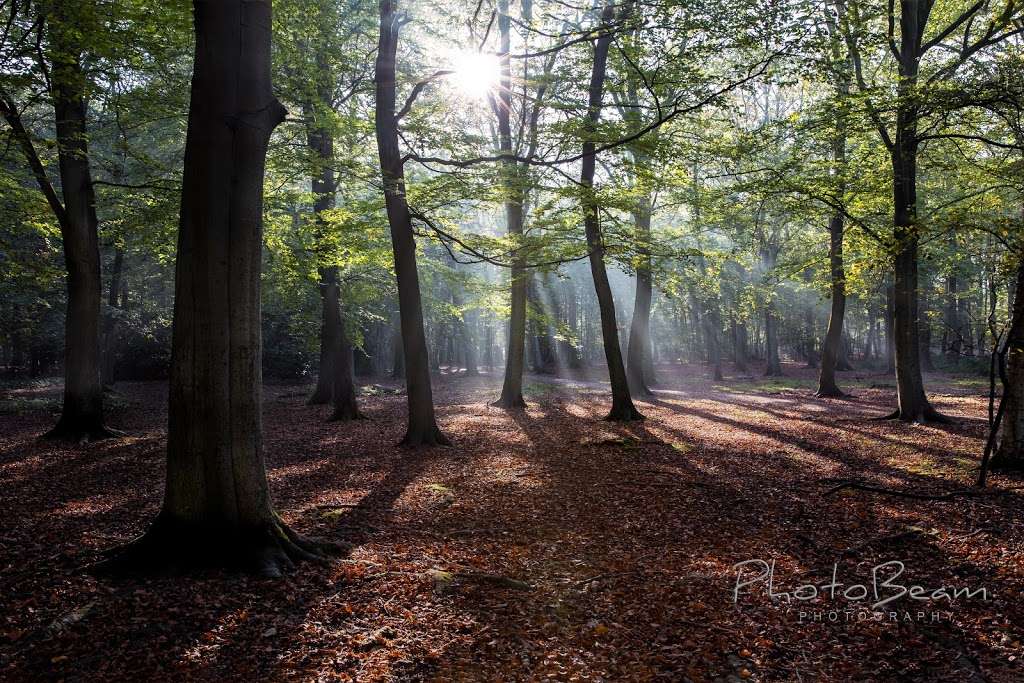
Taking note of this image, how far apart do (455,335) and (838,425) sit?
33.0m

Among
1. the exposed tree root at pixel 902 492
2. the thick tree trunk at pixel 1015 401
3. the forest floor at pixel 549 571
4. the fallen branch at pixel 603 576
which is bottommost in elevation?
the fallen branch at pixel 603 576

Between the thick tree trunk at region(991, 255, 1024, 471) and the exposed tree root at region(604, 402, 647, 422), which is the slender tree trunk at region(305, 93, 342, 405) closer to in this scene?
the exposed tree root at region(604, 402, 647, 422)

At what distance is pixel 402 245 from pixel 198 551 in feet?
23.5

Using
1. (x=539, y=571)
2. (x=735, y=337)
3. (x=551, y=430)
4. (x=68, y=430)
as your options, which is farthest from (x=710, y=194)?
(x=735, y=337)

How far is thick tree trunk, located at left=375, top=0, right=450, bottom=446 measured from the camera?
10.9m

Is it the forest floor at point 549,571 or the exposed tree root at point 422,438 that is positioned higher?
the exposed tree root at point 422,438

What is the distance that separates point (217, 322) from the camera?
4.72m

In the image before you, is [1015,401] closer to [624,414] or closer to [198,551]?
[624,414]

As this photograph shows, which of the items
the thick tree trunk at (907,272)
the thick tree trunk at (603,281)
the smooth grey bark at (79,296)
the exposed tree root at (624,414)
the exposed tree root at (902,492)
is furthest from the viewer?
the exposed tree root at (624,414)

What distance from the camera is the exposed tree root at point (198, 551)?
465cm

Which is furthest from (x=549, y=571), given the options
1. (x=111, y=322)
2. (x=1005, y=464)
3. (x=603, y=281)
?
(x=111, y=322)

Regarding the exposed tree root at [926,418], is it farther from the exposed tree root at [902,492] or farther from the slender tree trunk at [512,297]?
the slender tree trunk at [512,297]

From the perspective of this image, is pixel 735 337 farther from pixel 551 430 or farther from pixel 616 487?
pixel 616 487

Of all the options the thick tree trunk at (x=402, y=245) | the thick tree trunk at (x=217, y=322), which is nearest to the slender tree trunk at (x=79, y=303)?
the thick tree trunk at (x=402, y=245)
